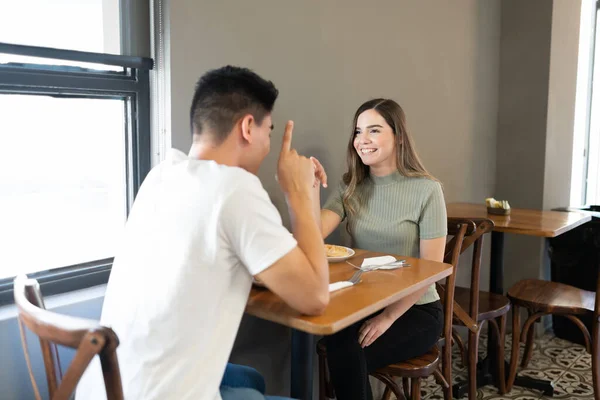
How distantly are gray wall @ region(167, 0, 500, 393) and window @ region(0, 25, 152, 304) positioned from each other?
171 mm

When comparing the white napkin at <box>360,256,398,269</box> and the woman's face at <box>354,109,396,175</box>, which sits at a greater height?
the woman's face at <box>354,109,396,175</box>

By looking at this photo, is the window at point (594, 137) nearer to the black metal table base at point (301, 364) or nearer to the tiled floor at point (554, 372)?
the tiled floor at point (554, 372)

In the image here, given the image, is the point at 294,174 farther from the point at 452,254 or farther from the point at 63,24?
the point at 452,254

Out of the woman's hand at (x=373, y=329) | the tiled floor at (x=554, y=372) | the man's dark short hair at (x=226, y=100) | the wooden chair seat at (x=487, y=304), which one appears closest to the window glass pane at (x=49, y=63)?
the man's dark short hair at (x=226, y=100)

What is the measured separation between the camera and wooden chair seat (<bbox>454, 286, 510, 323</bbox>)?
2674 mm

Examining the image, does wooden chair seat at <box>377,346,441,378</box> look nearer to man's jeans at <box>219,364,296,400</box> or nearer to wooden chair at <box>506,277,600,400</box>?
man's jeans at <box>219,364,296,400</box>

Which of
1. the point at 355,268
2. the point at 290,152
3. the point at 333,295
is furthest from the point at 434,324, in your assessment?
the point at 290,152

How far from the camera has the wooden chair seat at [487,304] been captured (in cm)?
267

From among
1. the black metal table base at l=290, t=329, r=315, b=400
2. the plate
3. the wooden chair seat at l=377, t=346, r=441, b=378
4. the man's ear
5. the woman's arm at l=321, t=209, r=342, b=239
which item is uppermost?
the man's ear

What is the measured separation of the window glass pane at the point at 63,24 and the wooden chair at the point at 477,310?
1615 millimetres

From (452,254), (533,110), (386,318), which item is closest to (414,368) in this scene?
(386,318)

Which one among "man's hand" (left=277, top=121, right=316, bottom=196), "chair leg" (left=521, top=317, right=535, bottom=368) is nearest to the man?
"man's hand" (left=277, top=121, right=316, bottom=196)

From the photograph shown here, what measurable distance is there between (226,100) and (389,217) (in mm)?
1108

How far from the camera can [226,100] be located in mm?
1363
